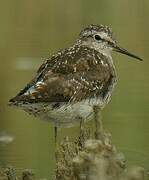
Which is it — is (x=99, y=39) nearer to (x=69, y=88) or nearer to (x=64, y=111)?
(x=69, y=88)

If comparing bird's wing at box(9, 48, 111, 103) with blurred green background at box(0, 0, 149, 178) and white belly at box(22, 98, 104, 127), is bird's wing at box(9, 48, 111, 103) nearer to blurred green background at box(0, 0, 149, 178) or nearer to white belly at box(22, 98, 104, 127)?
white belly at box(22, 98, 104, 127)

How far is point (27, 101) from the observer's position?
8828 millimetres

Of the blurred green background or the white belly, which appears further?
the blurred green background

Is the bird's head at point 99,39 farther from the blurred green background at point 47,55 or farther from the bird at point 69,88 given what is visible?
the blurred green background at point 47,55

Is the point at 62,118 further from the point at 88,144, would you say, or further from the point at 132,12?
the point at 132,12

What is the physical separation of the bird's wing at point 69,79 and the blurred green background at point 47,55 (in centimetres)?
78

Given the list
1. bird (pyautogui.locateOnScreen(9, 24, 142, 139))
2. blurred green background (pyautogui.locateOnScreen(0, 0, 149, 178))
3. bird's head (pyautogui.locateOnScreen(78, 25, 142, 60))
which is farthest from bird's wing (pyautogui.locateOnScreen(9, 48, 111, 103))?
blurred green background (pyautogui.locateOnScreen(0, 0, 149, 178))

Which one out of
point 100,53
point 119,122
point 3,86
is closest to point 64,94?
point 100,53

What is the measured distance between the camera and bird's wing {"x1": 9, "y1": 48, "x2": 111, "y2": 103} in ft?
29.5

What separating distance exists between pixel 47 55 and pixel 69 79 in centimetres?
607

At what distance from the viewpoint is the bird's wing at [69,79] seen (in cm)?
898

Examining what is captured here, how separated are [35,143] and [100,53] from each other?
1272 mm

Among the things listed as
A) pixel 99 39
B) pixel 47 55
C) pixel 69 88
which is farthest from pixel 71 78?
pixel 47 55

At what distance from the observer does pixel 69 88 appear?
9.17 meters
